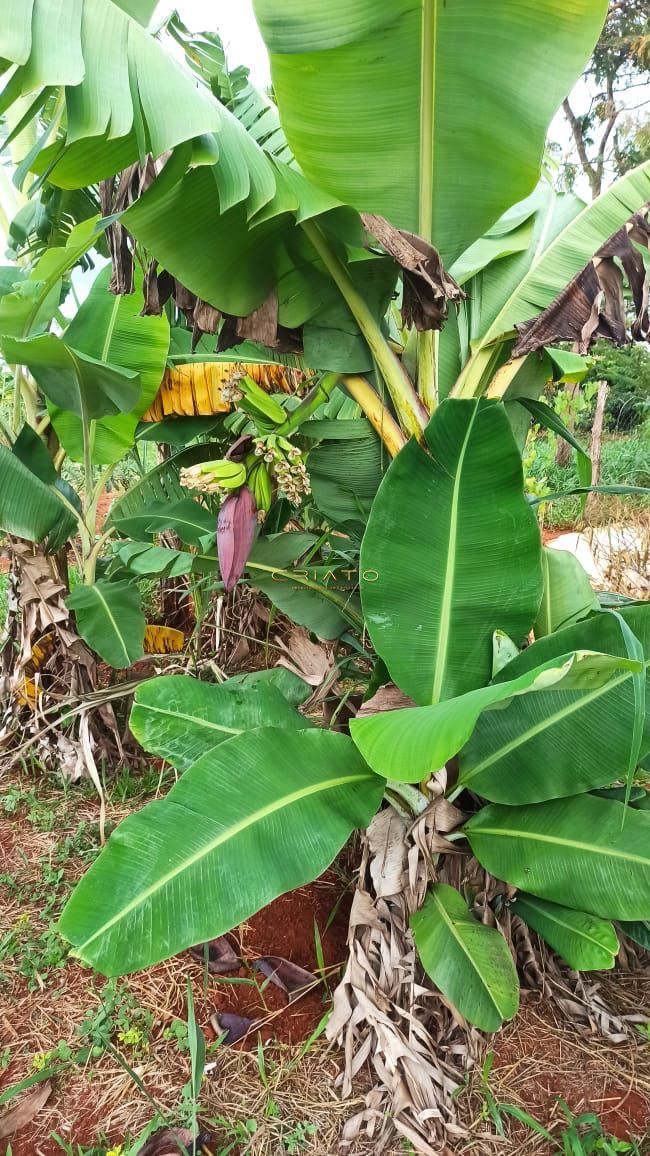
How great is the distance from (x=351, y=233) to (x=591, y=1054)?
1.53 metres

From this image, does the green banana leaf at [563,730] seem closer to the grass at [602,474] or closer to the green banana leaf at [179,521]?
the green banana leaf at [179,521]

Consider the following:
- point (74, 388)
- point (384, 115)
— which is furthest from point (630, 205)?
point (74, 388)

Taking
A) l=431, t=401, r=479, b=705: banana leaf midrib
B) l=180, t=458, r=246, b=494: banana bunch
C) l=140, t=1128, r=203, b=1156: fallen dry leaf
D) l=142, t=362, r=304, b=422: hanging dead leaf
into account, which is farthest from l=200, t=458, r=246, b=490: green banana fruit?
l=140, t=1128, r=203, b=1156: fallen dry leaf

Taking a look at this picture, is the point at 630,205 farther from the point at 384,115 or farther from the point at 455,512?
the point at 455,512

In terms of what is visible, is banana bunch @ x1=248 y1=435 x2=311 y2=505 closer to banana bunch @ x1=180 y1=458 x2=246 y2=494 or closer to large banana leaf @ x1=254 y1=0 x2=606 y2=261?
banana bunch @ x1=180 y1=458 x2=246 y2=494

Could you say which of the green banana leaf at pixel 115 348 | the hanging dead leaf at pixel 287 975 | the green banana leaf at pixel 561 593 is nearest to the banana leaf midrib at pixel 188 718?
the hanging dead leaf at pixel 287 975

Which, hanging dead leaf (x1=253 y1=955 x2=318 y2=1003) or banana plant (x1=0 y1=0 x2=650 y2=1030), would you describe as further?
hanging dead leaf (x1=253 y1=955 x2=318 y2=1003)

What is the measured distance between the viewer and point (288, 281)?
3.72 ft

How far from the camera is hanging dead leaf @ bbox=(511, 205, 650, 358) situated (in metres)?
1.02

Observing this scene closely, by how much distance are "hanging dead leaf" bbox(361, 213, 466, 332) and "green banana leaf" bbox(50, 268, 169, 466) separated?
1.02 meters

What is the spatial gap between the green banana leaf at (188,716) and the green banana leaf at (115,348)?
996 millimetres

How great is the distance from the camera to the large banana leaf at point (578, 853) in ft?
3.23

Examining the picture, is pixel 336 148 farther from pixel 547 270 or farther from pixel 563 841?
pixel 563 841

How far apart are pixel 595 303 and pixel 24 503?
1559 mm
